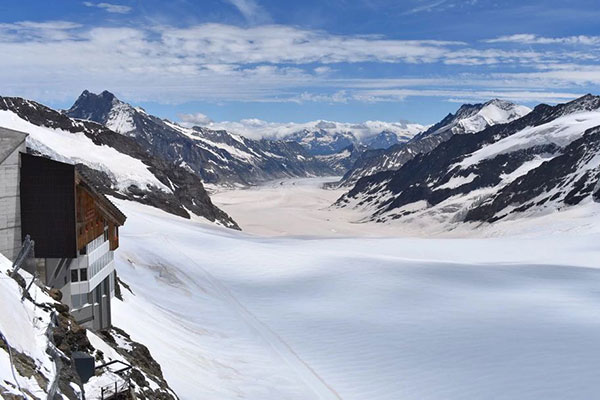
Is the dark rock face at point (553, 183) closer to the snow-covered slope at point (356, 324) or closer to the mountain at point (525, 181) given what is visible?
the mountain at point (525, 181)

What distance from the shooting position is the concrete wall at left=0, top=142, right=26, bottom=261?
1728 cm

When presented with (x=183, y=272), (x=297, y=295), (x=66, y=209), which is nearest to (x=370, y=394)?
(x=66, y=209)

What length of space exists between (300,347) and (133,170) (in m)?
89.0

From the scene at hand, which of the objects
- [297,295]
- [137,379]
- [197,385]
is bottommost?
[297,295]

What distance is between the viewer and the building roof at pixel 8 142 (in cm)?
1723

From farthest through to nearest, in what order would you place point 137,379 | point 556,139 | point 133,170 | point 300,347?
point 556,139 → point 133,170 → point 300,347 → point 137,379

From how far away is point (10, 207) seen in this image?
57.5 feet

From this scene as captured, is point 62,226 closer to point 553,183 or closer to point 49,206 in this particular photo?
point 49,206

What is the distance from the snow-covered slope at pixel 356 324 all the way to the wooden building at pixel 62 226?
536cm

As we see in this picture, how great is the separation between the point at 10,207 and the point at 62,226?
156 cm

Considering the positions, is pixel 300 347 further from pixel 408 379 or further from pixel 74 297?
pixel 74 297

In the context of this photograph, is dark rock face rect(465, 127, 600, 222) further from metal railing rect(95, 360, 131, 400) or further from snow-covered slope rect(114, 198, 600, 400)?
metal railing rect(95, 360, 131, 400)

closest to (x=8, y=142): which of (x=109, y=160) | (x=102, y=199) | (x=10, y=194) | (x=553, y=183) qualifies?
(x=10, y=194)

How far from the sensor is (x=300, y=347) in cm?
3244
